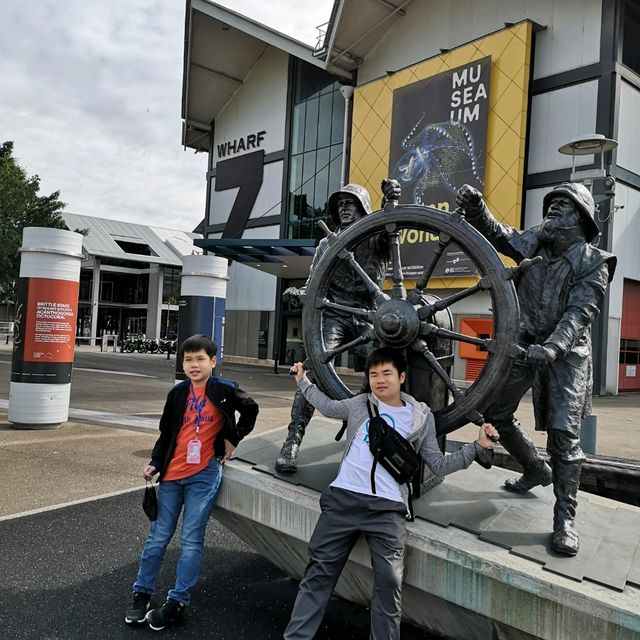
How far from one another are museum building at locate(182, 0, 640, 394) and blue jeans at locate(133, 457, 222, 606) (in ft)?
31.6

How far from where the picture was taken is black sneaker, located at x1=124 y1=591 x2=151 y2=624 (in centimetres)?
266

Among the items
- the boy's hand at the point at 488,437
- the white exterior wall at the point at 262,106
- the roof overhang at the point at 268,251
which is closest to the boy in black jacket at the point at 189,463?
the boy's hand at the point at 488,437

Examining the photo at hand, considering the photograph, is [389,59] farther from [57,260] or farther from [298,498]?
[298,498]

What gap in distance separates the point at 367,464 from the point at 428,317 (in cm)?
84

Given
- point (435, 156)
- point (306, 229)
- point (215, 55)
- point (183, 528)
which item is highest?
point (215, 55)

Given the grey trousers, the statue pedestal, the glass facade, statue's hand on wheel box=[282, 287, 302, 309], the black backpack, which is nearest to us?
the statue pedestal

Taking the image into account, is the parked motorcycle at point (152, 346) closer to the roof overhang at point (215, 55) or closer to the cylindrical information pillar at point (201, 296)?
the roof overhang at point (215, 55)

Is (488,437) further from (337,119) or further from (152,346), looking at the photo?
(152,346)

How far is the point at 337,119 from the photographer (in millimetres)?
19828

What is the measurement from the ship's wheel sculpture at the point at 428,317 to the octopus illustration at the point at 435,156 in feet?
41.9

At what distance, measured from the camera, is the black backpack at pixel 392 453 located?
7.59 feet

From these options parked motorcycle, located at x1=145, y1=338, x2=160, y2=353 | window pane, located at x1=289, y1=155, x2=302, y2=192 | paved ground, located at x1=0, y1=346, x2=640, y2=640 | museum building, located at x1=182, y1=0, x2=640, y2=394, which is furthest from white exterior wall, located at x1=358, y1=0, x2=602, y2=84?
parked motorcycle, located at x1=145, y1=338, x2=160, y2=353

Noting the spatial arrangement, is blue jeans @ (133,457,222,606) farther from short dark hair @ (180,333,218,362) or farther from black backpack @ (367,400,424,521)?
black backpack @ (367,400,424,521)

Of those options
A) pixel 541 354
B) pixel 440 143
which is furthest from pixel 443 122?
pixel 541 354
